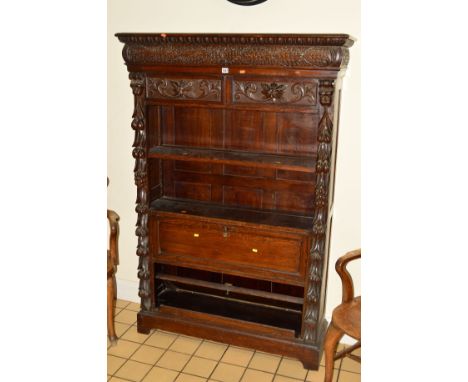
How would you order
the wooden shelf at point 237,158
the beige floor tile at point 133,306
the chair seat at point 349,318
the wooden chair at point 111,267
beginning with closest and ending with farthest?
the chair seat at point 349,318 → the wooden shelf at point 237,158 → the wooden chair at point 111,267 → the beige floor tile at point 133,306

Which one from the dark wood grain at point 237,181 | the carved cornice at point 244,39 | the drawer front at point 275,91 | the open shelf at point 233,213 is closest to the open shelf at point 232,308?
the dark wood grain at point 237,181

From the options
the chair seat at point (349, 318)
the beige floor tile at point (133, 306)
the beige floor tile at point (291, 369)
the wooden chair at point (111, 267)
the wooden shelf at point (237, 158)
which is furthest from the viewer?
the beige floor tile at point (133, 306)

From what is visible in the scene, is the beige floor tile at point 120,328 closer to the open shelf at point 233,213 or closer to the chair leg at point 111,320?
the chair leg at point 111,320

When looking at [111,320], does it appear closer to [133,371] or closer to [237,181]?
[133,371]

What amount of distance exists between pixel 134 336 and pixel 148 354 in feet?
0.82

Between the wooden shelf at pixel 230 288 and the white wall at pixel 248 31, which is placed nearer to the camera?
the white wall at pixel 248 31

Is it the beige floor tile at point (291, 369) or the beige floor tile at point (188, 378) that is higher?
the beige floor tile at point (291, 369)

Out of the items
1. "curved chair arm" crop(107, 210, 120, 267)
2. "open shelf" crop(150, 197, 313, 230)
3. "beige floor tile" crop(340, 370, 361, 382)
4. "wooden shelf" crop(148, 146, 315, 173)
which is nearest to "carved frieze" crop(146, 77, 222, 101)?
"wooden shelf" crop(148, 146, 315, 173)

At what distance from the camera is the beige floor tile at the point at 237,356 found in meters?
2.92

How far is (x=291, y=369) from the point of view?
2848 millimetres

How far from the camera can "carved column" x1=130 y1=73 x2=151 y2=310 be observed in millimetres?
2844

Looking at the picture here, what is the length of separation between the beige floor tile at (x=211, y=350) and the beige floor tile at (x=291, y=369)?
406 mm
